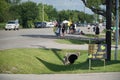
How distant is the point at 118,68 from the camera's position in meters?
17.8

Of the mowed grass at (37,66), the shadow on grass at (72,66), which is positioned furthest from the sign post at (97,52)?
the shadow on grass at (72,66)

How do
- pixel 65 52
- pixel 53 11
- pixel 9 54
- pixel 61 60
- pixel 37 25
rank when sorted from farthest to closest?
pixel 53 11
pixel 37 25
pixel 65 52
pixel 61 60
pixel 9 54

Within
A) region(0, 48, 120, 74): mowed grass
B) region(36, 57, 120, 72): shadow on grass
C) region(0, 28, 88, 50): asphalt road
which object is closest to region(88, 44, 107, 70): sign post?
region(0, 48, 120, 74): mowed grass

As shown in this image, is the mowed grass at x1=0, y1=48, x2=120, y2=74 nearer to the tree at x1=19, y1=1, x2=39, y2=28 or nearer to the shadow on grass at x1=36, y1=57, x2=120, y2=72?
the shadow on grass at x1=36, y1=57, x2=120, y2=72

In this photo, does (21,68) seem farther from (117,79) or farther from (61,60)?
(61,60)

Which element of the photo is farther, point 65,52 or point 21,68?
point 65,52

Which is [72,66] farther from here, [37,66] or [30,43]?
[30,43]

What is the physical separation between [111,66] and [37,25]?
8344 cm

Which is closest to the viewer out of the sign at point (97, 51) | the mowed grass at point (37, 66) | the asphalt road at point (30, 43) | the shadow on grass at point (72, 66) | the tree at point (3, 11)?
the mowed grass at point (37, 66)

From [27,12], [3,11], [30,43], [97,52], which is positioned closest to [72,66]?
[97,52]

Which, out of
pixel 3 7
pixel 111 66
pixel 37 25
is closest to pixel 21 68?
pixel 111 66

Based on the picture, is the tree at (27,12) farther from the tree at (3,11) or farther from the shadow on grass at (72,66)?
the shadow on grass at (72,66)

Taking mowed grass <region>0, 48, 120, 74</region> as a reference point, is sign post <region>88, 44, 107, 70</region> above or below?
above

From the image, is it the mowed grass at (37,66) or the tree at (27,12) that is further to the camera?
the tree at (27,12)
